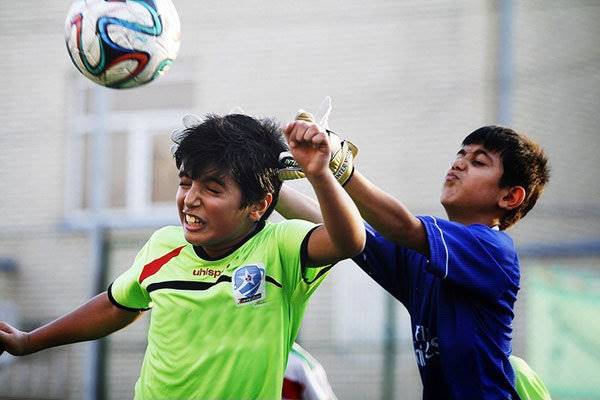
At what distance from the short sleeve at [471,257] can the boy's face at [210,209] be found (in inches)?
24.4

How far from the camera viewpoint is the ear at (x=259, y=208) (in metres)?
3.11

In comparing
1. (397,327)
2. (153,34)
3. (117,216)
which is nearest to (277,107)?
(117,216)

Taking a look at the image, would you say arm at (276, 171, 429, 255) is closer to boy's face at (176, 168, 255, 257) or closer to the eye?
boy's face at (176, 168, 255, 257)

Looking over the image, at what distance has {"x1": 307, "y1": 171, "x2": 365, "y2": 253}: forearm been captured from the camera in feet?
8.64

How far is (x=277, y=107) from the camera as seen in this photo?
347 inches

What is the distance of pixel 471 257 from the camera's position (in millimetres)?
3188

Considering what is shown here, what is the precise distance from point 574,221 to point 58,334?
227 inches

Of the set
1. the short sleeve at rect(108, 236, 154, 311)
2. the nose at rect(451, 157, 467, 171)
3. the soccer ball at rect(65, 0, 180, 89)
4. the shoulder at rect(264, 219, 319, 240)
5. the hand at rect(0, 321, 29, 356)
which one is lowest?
the hand at rect(0, 321, 29, 356)

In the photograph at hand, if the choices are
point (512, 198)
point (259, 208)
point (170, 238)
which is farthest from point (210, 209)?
point (512, 198)

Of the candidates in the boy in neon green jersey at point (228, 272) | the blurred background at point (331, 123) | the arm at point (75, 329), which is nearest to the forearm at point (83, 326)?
the arm at point (75, 329)

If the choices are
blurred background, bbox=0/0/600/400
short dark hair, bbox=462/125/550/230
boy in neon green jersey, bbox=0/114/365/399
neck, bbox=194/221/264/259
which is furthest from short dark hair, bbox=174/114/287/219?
blurred background, bbox=0/0/600/400

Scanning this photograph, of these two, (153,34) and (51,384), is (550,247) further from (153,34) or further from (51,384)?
(153,34)

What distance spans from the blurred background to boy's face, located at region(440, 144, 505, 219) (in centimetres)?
383

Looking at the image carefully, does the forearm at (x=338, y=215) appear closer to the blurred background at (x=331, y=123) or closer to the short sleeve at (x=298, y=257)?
the short sleeve at (x=298, y=257)
